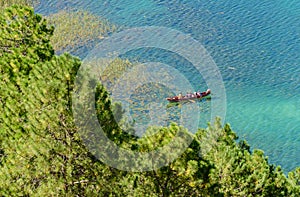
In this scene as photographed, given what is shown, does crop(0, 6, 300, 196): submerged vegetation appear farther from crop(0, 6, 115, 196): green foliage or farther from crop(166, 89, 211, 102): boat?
crop(166, 89, 211, 102): boat

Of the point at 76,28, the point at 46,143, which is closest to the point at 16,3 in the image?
Result: the point at 76,28

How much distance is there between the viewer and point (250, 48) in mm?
30969

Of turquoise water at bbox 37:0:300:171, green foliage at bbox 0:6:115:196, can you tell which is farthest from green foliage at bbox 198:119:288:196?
turquoise water at bbox 37:0:300:171

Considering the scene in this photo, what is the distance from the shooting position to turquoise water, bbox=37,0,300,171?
984 inches

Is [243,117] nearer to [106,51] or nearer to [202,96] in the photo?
[202,96]

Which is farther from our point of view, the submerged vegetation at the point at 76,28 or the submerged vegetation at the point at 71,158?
the submerged vegetation at the point at 76,28

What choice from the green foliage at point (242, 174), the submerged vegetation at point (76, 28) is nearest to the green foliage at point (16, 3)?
the submerged vegetation at point (76, 28)

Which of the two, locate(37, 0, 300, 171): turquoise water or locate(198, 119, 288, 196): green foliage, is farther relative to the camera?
locate(37, 0, 300, 171): turquoise water

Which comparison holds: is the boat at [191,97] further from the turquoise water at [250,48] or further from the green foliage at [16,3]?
the green foliage at [16,3]

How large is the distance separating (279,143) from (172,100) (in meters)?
5.78

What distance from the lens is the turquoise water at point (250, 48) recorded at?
82.0 ft

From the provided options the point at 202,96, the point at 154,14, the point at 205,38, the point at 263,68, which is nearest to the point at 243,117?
the point at 202,96

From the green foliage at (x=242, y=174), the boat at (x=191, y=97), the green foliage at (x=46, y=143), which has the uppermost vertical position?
the boat at (x=191, y=97)

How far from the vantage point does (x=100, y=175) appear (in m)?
12.0
